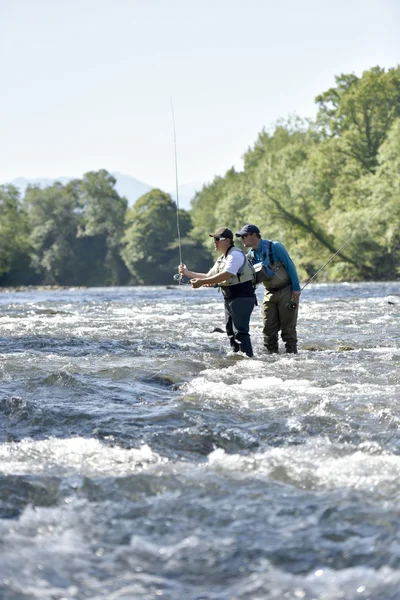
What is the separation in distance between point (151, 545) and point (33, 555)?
598 millimetres

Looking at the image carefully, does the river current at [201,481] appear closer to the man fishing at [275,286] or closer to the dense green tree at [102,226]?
the man fishing at [275,286]

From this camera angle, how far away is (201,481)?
5.34m

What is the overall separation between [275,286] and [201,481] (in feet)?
21.5

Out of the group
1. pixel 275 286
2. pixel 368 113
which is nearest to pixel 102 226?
pixel 368 113

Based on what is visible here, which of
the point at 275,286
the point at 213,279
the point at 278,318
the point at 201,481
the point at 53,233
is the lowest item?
the point at 201,481

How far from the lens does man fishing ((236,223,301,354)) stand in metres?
11.4

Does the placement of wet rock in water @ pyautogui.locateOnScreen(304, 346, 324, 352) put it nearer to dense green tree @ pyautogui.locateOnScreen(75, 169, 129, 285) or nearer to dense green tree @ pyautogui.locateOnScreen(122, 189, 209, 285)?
dense green tree @ pyautogui.locateOnScreen(122, 189, 209, 285)

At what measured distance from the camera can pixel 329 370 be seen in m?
10.3

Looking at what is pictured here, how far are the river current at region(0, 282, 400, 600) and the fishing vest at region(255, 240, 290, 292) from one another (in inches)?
49.0

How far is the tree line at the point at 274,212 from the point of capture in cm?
5491

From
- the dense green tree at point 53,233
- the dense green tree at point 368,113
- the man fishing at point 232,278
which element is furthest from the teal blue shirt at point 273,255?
the dense green tree at point 53,233

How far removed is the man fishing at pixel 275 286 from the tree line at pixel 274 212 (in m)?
18.2

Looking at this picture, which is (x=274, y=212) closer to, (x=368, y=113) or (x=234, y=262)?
(x=368, y=113)

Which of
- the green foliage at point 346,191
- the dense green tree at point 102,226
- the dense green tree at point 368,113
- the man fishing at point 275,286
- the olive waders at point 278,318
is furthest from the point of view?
the dense green tree at point 102,226
